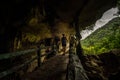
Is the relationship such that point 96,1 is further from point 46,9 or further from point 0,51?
point 0,51

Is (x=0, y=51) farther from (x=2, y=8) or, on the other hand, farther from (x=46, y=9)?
(x=46, y=9)

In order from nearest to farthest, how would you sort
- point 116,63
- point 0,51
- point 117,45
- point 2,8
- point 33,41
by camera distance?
point 2,8
point 0,51
point 33,41
point 116,63
point 117,45

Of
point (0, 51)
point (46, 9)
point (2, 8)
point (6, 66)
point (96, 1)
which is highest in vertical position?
point (96, 1)

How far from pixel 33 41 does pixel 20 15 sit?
452 cm

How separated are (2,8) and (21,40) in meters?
3.70

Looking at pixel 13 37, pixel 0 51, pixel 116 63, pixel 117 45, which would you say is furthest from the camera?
pixel 117 45

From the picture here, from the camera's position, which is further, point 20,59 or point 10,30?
point 20,59

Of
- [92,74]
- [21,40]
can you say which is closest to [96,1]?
[92,74]

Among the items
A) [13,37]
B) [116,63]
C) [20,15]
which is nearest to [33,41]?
[13,37]

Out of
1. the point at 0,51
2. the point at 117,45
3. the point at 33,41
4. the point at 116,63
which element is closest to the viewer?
the point at 0,51

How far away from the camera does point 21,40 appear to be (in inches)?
375

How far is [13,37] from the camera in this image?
8.16m

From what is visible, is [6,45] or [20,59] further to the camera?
[20,59]

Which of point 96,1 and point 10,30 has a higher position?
point 96,1
